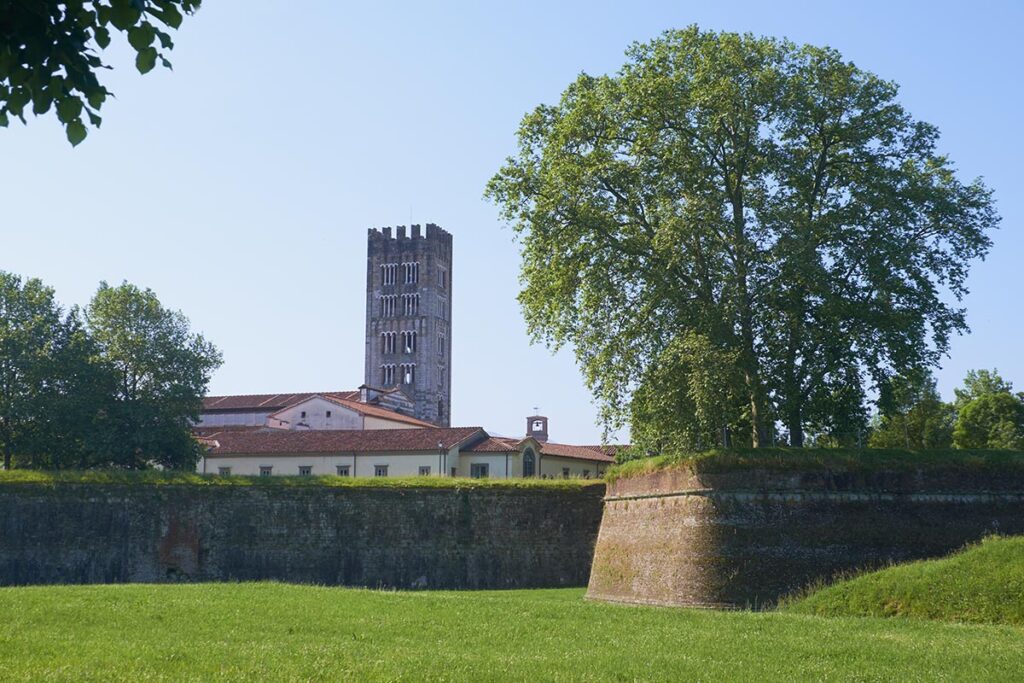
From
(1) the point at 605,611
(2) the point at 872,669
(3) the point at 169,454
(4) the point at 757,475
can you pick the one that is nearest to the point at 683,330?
(4) the point at 757,475

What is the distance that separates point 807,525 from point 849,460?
2.10 metres

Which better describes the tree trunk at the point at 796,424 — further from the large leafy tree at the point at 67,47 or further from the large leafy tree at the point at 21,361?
the large leafy tree at the point at 21,361

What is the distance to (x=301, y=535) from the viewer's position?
135 ft

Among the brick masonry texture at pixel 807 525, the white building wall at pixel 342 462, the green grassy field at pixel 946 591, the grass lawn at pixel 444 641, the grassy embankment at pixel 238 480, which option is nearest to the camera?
the grass lawn at pixel 444 641

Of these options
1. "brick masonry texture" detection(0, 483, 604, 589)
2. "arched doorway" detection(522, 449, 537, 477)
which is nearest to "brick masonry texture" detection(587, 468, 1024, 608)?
"brick masonry texture" detection(0, 483, 604, 589)

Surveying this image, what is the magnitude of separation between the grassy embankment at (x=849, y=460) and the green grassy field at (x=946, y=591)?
3366 mm

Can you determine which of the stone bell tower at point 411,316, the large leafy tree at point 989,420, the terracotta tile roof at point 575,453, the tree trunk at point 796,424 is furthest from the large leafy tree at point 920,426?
the stone bell tower at point 411,316

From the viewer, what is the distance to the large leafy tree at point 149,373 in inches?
2159

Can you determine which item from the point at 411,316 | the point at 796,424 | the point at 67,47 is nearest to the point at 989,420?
the point at 796,424

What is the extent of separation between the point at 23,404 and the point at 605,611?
120ft

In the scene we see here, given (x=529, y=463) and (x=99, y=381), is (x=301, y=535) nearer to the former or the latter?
(x=99, y=381)

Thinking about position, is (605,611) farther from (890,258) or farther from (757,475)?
(890,258)

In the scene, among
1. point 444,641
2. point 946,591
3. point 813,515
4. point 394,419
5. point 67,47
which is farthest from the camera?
point 394,419

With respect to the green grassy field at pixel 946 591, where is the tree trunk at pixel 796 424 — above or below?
above
